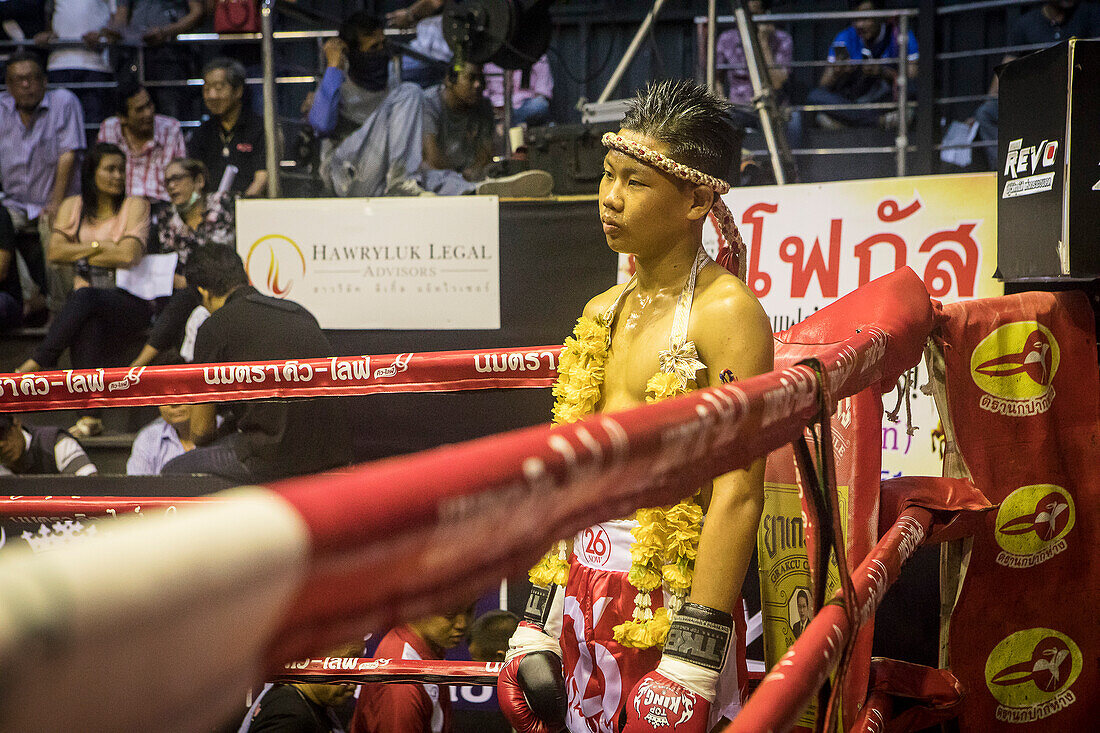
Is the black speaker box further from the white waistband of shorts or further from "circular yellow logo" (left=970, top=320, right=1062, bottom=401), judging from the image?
the white waistband of shorts

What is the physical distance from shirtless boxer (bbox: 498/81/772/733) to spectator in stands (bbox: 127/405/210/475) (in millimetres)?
2531

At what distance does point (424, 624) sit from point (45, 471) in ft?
6.29

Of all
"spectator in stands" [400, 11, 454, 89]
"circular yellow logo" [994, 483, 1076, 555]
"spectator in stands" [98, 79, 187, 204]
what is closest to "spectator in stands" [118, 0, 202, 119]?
"spectator in stands" [98, 79, 187, 204]

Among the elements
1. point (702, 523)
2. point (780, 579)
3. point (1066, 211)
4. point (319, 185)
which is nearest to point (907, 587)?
point (780, 579)

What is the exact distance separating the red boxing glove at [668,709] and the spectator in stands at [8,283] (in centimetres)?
416

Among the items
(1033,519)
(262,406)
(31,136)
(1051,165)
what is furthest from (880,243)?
(31,136)

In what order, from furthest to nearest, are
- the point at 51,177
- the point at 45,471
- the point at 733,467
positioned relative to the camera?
the point at 51,177
the point at 45,471
the point at 733,467

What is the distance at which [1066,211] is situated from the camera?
5.75 ft

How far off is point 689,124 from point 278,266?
2387 mm

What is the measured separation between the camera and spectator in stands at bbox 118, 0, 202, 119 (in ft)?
17.7

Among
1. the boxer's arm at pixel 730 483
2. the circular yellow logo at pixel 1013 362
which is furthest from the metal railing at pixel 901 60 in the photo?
the boxer's arm at pixel 730 483

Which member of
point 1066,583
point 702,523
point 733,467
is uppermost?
point 733,467

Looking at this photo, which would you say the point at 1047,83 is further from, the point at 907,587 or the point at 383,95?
the point at 383,95

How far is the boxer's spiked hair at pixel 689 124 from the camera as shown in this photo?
1.48 metres
